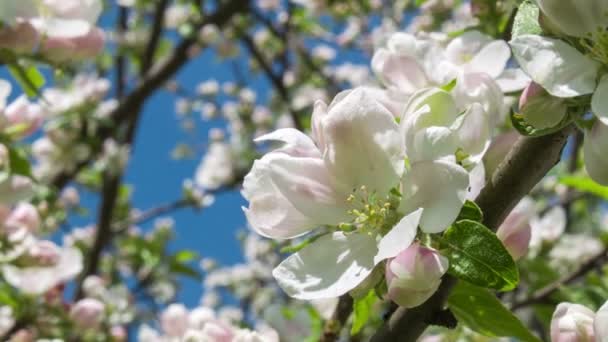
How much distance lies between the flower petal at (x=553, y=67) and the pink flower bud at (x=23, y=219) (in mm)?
1300

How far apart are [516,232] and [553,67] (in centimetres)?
27

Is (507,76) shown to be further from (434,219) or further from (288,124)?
(288,124)

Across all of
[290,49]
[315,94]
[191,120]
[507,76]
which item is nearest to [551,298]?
[507,76]

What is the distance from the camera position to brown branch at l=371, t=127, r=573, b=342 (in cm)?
86

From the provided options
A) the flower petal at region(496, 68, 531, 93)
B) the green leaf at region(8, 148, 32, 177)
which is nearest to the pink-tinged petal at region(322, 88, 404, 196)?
the flower petal at region(496, 68, 531, 93)

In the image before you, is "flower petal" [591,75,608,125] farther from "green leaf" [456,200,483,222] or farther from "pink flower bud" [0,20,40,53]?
"pink flower bud" [0,20,40,53]

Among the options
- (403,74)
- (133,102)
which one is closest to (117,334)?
(133,102)

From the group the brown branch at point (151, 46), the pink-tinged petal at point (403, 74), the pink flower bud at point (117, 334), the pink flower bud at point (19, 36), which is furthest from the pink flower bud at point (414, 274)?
the brown branch at point (151, 46)

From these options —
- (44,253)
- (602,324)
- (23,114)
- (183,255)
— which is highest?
(602,324)

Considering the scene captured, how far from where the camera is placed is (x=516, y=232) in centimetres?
99

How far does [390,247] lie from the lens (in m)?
0.79

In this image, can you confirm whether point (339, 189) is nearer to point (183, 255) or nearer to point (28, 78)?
point (28, 78)

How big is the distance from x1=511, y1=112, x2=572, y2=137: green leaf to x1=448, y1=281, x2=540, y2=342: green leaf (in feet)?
0.75

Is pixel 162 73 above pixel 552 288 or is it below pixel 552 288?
below
